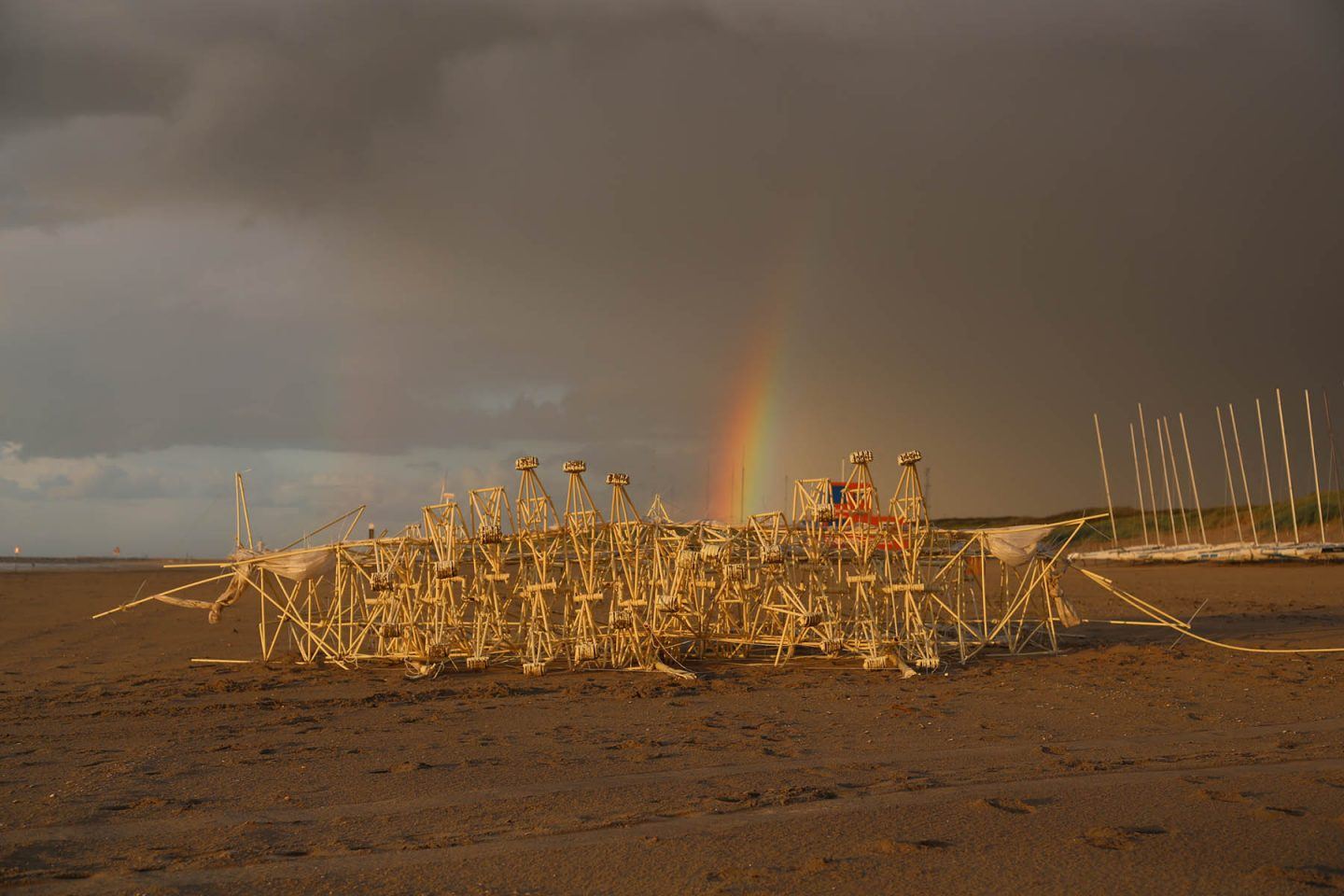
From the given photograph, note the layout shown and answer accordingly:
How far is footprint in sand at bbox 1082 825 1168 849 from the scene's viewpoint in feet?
24.8

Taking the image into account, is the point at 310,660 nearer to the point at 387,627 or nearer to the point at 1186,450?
the point at 387,627

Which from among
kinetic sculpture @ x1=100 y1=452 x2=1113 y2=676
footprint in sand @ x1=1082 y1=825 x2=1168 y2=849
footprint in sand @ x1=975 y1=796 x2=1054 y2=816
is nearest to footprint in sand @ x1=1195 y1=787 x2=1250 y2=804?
footprint in sand @ x1=1082 y1=825 x2=1168 y2=849

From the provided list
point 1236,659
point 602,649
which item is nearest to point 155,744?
point 602,649

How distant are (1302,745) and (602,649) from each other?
12.3 metres

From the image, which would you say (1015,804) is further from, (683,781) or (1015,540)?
(1015,540)

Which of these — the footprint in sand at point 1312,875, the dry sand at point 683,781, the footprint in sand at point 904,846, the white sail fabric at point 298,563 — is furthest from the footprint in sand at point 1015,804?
the white sail fabric at point 298,563

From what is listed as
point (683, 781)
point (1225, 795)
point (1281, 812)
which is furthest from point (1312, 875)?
point (683, 781)

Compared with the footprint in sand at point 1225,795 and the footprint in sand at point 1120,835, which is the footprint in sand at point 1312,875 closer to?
the footprint in sand at point 1120,835

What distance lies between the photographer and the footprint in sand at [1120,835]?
298 inches

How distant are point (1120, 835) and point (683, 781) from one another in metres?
3.90

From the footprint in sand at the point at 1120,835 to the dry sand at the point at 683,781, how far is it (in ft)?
0.08

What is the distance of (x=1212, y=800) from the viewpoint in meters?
8.83

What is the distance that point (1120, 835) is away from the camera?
7.74m

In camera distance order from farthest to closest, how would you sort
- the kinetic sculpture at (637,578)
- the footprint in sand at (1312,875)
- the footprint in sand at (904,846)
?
the kinetic sculpture at (637,578), the footprint in sand at (904,846), the footprint in sand at (1312,875)
